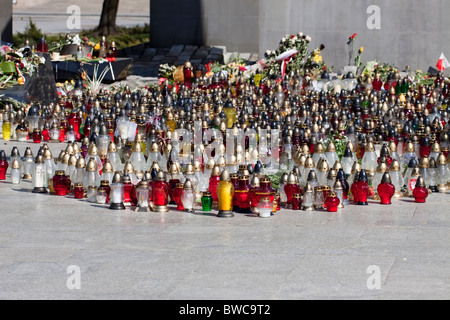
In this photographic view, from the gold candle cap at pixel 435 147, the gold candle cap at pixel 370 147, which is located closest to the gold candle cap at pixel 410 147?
the gold candle cap at pixel 435 147

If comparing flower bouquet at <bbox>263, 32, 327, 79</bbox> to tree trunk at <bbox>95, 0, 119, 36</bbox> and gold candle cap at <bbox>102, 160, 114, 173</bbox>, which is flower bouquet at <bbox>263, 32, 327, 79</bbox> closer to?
gold candle cap at <bbox>102, 160, 114, 173</bbox>

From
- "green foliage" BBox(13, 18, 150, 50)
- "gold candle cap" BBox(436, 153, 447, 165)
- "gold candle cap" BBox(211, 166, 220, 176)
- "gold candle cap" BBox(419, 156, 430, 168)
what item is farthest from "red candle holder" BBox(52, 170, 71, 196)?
Result: "green foliage" BBox(13, 18, 150, 50)

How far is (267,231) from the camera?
392 inches

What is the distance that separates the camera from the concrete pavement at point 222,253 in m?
7.96

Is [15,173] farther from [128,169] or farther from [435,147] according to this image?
[435,147]

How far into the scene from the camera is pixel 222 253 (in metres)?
9.06

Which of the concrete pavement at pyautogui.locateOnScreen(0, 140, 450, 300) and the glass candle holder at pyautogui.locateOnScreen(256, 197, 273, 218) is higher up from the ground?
the glass candle holder at pyautogui.locateOnScreen(256, 197, 273, 218)

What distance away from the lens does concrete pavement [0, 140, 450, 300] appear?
7.96 meters

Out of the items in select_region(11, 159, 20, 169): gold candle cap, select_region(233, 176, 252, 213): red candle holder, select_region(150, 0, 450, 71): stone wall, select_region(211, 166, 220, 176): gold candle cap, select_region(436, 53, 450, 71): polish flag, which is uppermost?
select_region(150, 0, 450, 71): stone wall

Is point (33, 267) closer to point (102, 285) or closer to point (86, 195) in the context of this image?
point (102, 285)

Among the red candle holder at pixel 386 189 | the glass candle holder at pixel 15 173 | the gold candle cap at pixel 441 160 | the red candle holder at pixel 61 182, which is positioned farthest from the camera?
the glass candle holder at pixel 15 173

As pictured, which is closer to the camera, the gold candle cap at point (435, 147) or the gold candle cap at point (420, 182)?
the gold candle cap at point (420, 182)

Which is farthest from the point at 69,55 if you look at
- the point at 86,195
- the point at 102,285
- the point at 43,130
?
the point at 102,285

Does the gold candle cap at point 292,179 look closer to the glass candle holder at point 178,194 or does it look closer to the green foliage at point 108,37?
the glass candle holder at point 178,194
